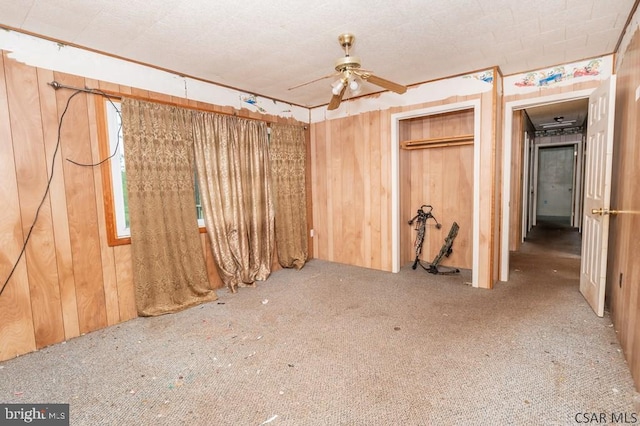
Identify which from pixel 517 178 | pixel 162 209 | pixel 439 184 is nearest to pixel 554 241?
pixel 517 178

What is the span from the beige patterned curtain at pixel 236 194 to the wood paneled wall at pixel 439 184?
187 cm

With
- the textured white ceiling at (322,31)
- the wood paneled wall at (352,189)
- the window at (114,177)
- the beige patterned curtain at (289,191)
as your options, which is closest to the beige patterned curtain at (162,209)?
the window at (114,177)

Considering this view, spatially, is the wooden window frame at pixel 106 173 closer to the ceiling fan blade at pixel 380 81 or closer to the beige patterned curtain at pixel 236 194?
the beige patterned curtain at pixel 236 194

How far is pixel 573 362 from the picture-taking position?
2.01 meters

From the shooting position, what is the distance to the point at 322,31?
2377 millimetres

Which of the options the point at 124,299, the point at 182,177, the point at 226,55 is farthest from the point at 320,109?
the point at 124,299

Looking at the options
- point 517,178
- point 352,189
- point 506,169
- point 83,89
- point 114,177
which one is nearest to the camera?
point 83,89

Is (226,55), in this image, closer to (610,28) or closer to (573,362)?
(610,28)

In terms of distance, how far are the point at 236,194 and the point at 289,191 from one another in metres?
0.93

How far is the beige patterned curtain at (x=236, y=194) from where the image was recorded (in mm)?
3354

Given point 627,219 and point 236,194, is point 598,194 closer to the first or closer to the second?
point 627,219

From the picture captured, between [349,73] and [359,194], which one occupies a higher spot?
[349,73]

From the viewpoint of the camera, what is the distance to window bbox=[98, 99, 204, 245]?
2691 mm
